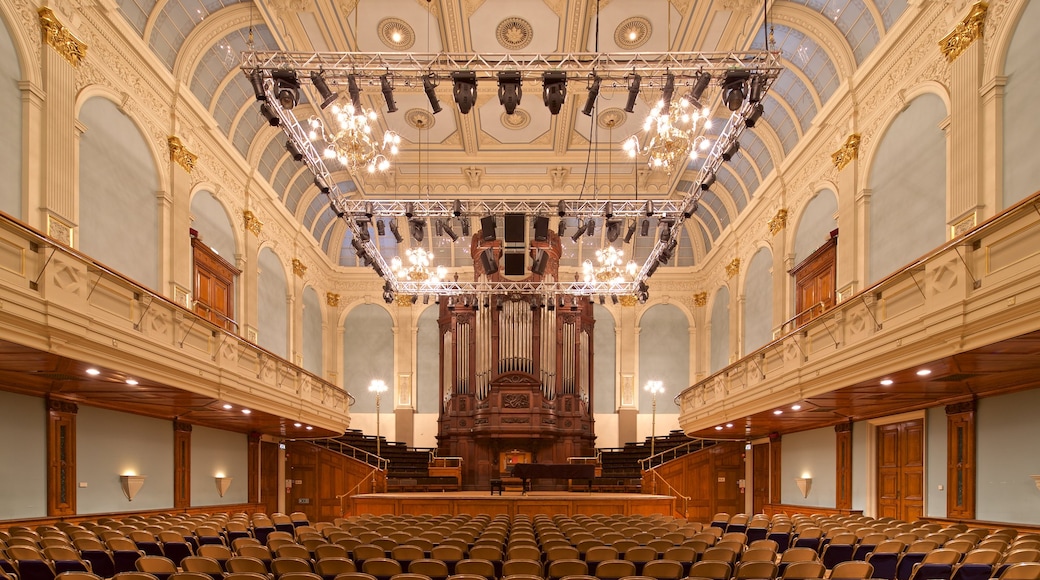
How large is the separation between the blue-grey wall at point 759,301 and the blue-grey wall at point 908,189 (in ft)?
19.5

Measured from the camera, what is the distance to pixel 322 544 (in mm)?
8617

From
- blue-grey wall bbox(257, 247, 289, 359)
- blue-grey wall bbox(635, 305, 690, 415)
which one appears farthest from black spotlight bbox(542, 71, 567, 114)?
blue-grey wall bbox(635, 305, 690, 415)

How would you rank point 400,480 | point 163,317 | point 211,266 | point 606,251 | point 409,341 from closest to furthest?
1. point 163,317
2. point 211,266
3. point 606,251
4. point 400,480
5. point 409,341

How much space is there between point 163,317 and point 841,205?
526 inches

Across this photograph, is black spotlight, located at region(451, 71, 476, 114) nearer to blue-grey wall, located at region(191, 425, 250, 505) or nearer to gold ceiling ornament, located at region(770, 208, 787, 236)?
gold ceiling ornament, located at region(770, 208, 787, 236)

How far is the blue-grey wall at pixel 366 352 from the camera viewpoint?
28.3 m

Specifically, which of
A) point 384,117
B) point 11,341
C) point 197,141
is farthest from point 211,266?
point 11,341

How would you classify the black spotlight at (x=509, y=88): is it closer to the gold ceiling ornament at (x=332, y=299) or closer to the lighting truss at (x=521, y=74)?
the lighting truss at (x=521, y=74)

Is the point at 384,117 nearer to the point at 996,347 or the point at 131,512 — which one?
the point at 131,512

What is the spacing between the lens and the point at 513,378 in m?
25.4

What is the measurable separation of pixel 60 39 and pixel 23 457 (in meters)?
6.62

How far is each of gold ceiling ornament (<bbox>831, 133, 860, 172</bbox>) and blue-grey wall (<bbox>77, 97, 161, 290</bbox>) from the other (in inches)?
558

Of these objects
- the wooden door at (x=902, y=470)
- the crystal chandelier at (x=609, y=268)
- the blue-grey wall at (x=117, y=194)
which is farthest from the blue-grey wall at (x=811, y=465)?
the blue-grey wall at (x=117, y=194)

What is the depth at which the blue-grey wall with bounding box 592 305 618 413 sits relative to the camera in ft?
93.2
